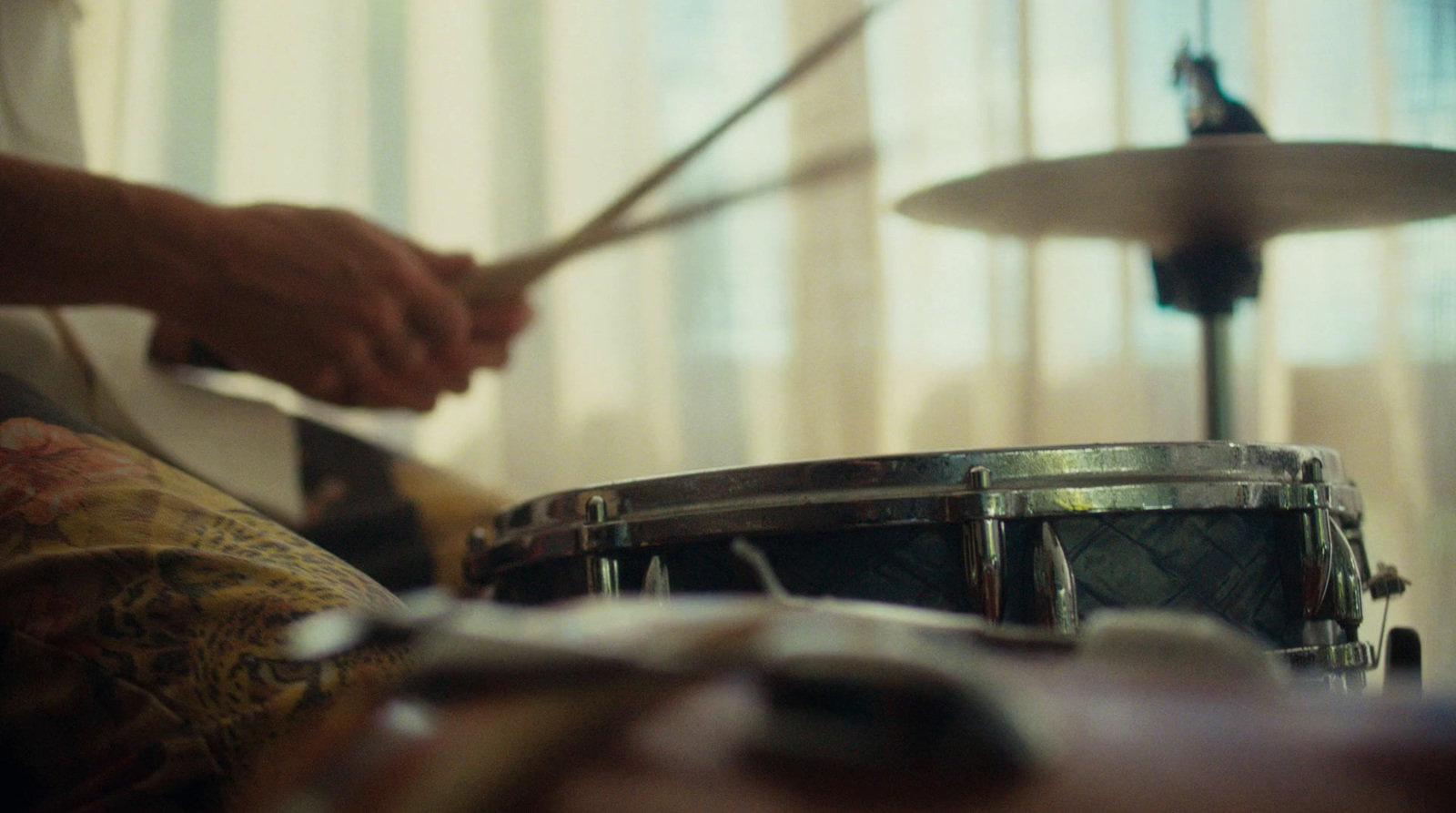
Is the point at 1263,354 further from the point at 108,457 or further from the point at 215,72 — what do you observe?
the point at 215,72

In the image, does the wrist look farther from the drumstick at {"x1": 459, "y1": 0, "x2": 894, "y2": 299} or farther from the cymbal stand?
the cymbal stand

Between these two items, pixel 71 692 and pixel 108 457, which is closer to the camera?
pixel 71 692

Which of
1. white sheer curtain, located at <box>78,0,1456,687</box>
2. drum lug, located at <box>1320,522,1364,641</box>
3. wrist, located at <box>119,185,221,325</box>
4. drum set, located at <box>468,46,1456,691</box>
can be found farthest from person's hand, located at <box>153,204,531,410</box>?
drum lug, located at <box>1320,522,1364,641</box>

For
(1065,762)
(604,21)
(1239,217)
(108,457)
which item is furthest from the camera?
(604,21)

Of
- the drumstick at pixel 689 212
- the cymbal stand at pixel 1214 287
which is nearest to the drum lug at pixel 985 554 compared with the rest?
the drumstick at pixel 689 212

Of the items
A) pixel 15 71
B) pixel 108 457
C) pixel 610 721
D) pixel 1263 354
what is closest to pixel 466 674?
pixel 610 721

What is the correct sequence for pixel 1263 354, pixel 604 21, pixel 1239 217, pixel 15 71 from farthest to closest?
pixel 604 21 < pixel 1263 354 < pixel 1239 217 < pixel 15 71

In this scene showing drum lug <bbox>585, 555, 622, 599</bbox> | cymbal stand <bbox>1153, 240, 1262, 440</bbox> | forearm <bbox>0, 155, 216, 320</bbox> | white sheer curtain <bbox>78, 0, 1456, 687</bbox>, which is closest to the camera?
drum lug <bbox>585, 555, 622, 599</bbox>
